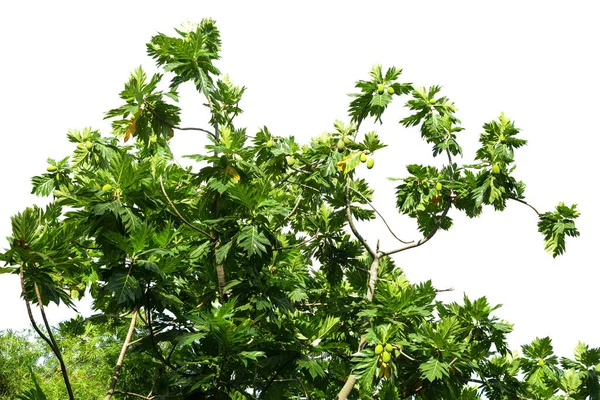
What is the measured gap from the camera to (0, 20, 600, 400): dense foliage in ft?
14.9


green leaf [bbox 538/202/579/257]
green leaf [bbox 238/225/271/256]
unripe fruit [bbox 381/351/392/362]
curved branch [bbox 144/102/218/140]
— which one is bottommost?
unripe fruit [bbox 381/351/392/362]

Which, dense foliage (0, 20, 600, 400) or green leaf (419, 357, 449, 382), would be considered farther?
green leaf (419, 357, 449, 382)

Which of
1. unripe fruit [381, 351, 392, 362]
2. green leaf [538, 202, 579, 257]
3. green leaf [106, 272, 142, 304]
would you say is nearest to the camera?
green leaf [106, 272, 142, 304]

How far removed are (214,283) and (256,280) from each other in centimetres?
69

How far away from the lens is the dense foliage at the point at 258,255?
4555mm

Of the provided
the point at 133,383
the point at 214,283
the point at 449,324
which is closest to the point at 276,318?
the point at 214,283

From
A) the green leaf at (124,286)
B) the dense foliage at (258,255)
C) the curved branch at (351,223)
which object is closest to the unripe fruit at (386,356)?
the dense foliage at (258,255)

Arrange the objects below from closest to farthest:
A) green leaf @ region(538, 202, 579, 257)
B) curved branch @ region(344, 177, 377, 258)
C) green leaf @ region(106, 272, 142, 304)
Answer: green leaf @ region(106, 272, 142, 304) → green leaf @ region(538, 202, 579, 257) → curved branch @ region(344, 177, 377, 258)

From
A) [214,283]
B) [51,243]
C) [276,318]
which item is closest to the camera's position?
[51,243]

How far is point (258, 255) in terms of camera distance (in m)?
5.34

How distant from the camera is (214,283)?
5.82 m

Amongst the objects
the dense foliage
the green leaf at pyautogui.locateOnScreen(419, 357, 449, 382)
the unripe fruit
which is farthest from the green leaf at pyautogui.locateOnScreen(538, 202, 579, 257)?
the unripe fruit

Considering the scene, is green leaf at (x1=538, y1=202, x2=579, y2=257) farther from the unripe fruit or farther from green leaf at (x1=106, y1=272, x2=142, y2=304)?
green leaf at (x1=106, y1=272, x2=142, y2=304)

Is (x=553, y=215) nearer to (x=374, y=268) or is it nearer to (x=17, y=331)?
(x=374, y=268)
